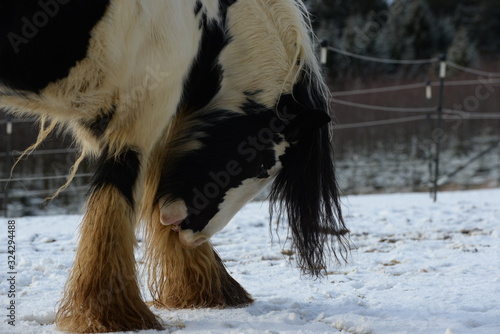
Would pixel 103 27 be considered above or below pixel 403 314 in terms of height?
above

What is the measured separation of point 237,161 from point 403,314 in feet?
3.38

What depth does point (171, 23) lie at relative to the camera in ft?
7.12

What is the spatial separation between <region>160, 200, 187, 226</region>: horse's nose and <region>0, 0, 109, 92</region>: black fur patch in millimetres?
792

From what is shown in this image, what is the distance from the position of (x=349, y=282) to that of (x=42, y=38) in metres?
2.12

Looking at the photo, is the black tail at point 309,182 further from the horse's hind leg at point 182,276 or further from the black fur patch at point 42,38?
the black fur patch at point 42,38

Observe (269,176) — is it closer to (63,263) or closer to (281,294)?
(281,294)

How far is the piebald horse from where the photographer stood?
2.05 m

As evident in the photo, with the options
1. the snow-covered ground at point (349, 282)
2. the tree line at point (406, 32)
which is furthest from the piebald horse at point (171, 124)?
the tree line at point (406, 32)

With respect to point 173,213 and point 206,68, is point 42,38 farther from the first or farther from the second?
point 173,213

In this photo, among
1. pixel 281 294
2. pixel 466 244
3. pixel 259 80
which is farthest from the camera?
pixel 466 244

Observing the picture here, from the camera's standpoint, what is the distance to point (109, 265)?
228 cm

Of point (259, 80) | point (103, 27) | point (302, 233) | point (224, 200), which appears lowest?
point (302, 233)

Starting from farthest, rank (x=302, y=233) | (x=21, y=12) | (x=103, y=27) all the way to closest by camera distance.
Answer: (x=302, y=233), (x=103, y=27), (x=21, y=12)

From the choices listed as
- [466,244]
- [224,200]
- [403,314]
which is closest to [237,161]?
[224,200]
